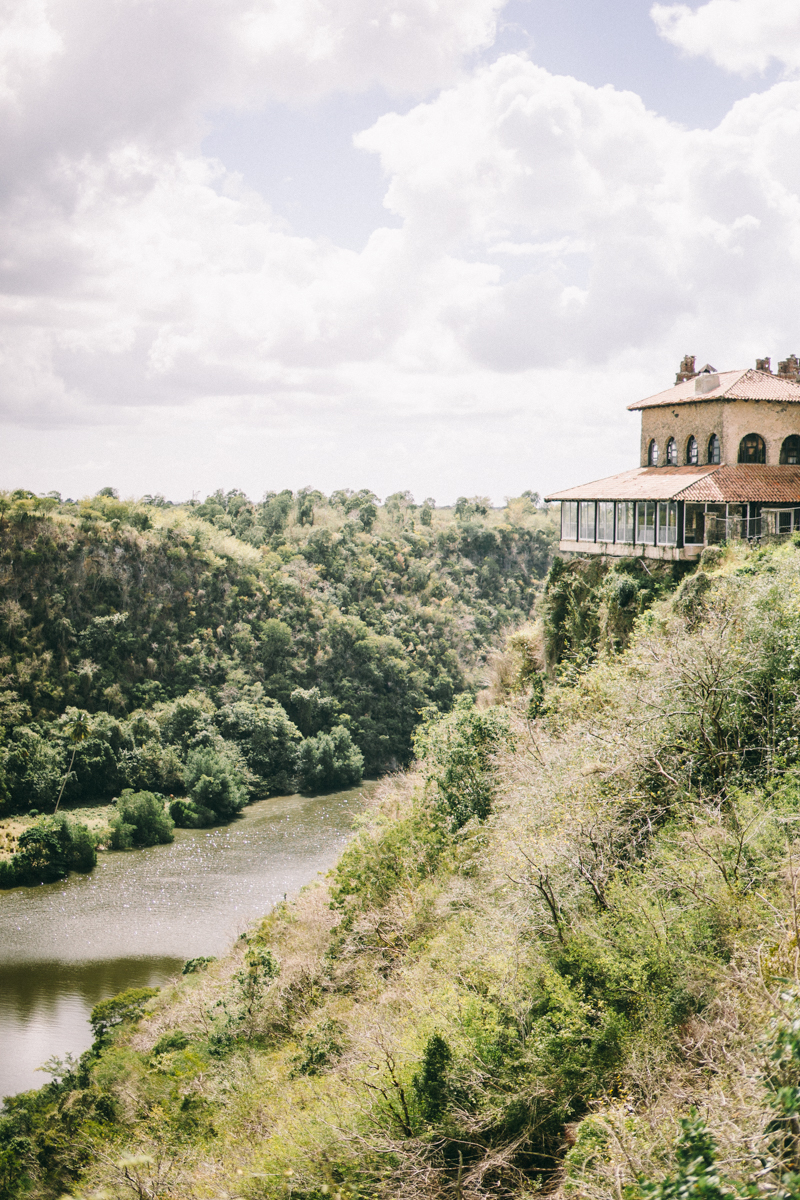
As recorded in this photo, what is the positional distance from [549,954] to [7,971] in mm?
23980

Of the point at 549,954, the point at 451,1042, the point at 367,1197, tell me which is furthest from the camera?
the point at 549,954

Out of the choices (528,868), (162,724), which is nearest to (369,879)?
(528,868)

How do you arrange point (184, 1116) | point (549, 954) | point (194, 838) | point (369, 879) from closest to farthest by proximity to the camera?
point (549, 954) < point (184, 1116) < point (369, 879) < point (194, 838)

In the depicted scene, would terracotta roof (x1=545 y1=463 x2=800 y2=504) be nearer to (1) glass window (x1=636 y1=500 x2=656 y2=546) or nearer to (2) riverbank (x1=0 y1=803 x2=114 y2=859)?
(1) glass window (x1=636 y1=500 x2=656 y2=546)

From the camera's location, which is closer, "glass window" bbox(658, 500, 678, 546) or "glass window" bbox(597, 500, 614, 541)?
"glass window" bbox(658, 500, 678, 546)

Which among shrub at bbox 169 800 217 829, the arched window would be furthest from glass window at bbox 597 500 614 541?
shrub at bbox 169 800 217 829

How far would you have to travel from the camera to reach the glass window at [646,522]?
2538cm

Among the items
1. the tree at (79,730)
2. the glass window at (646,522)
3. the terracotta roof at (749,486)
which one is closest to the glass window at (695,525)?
the terracotta roof at (749,486)

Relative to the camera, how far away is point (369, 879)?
1898cm

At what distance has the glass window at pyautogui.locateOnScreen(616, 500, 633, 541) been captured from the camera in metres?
26.5

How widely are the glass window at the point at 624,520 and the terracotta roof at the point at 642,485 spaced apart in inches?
12.2

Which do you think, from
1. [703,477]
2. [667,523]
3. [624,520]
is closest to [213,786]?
[624,520]

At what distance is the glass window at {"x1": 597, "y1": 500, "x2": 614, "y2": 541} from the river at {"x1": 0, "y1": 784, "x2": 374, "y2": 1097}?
15.3 metres

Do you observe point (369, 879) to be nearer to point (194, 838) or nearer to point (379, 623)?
point (194, 838)
